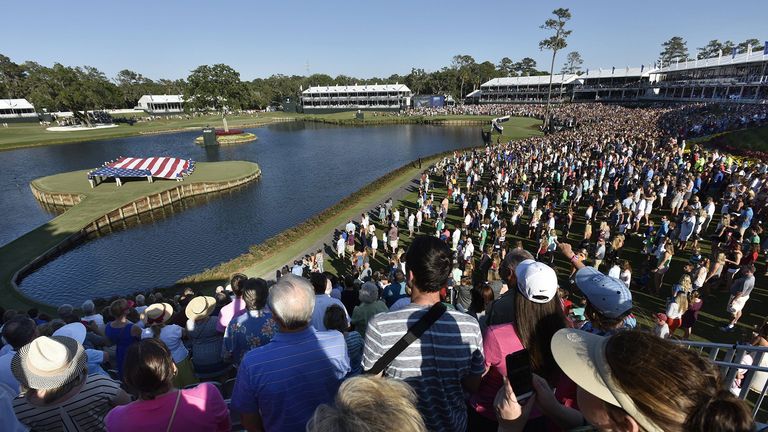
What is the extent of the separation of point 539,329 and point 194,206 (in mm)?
30718

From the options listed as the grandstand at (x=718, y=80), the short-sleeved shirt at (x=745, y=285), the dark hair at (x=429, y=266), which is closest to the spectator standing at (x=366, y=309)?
the dark hair at (x=429, y=266)

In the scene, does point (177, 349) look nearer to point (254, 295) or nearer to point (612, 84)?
point (254, 295)

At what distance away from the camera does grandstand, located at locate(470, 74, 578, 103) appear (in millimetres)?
90500

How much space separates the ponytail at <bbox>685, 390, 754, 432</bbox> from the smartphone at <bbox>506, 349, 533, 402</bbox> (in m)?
0.78

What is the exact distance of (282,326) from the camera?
2.68 m

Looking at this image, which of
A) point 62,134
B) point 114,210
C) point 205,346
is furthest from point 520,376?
point 62,134

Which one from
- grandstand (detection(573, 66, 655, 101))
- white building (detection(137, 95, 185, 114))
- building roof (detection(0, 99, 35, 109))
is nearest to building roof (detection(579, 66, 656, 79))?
grandstand (detection(573, 66, 655, 101))

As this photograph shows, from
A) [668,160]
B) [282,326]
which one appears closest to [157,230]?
[282,326]

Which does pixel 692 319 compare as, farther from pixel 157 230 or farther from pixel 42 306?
pixel 157 230

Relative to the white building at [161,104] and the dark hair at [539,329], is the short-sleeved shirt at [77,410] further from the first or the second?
the white building at [161,104]

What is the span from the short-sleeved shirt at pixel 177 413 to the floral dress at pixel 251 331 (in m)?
1.10

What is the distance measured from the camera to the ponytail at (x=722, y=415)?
1305mm

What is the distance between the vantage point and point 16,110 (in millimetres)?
93125

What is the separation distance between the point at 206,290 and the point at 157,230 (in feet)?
42.3
